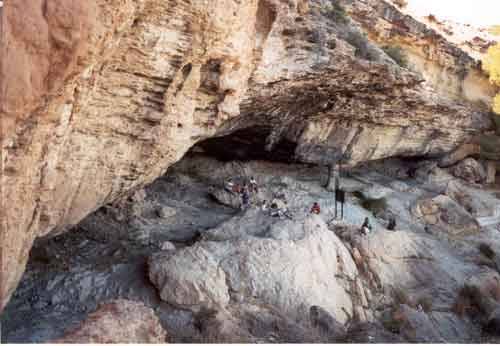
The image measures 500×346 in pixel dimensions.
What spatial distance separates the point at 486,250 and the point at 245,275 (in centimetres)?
1100

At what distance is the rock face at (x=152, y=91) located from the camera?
506cm

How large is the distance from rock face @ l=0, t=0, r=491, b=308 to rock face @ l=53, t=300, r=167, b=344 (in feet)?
5.13

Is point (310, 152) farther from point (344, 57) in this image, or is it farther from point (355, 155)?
point (344, 57)

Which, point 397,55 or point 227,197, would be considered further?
point 397,55

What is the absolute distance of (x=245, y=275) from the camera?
941 cm

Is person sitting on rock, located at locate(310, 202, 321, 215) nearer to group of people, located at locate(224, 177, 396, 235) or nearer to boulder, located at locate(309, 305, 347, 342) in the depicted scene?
group of people, located at locate(224, 177, 396, 235)

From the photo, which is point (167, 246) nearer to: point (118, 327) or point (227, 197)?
point (227, 197)

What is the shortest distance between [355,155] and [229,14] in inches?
428

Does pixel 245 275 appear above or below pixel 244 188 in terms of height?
below

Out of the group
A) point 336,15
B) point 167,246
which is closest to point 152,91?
point 167,246

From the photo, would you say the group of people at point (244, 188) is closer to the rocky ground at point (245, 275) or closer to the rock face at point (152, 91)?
the rocky ground at point (245, 275)

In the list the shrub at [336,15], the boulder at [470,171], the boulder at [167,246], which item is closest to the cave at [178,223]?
the boulder at [167,246]

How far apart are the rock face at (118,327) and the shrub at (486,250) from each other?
13817 millimetres

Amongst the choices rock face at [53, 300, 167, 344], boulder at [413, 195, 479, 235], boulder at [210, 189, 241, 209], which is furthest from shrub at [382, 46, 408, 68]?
rock face at [53, 300, 167, 344]
